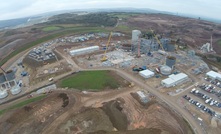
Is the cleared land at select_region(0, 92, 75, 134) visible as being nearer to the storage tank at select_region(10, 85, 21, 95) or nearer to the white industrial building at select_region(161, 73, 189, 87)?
the storage tank at select_region(10, 85, 21, 95)

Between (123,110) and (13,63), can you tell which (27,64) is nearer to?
(13,63)

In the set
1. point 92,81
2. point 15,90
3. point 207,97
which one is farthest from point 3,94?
point 207,97

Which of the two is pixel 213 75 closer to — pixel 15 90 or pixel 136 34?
pixel 136 34

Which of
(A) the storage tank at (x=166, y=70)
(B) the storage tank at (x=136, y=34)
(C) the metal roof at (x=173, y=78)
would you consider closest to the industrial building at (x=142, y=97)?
(C) the metal roof at (x=173, y=78)

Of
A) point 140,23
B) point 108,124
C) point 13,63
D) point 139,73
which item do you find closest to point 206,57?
point 139,73

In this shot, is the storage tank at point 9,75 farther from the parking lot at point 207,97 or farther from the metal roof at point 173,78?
the parking lot at point 207,97

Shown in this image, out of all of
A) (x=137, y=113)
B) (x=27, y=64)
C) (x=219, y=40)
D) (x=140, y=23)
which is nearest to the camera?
(x=137, y=113)

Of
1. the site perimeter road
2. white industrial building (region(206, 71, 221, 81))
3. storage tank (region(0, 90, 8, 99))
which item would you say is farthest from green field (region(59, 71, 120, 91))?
white industrial building (region(206, 71, 221, 81))
